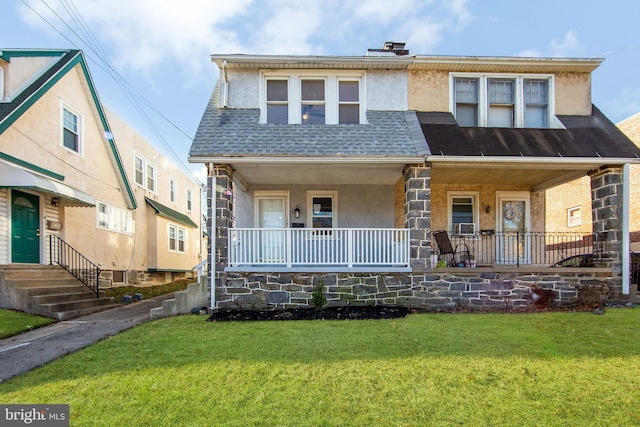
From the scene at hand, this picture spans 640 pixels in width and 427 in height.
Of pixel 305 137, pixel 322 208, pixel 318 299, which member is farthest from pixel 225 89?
pixel 318 299

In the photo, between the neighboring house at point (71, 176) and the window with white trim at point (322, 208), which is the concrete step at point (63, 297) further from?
the window with white trim at point (322, 208)

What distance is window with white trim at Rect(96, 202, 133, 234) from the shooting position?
40.8ft

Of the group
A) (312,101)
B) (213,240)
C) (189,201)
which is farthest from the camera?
(189,201)

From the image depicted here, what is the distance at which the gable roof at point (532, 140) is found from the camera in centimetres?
850

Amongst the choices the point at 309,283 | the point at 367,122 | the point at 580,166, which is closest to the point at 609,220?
the point at 580,166

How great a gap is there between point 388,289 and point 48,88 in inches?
417

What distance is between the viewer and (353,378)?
13.6 feet

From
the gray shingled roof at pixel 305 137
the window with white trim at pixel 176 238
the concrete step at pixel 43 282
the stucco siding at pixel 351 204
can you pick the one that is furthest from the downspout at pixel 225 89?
the window with white trim at pixel 176 238

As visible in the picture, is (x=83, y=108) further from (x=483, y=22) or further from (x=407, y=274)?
(x=483, y=22)

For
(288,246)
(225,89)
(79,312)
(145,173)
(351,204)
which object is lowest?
(79,312)

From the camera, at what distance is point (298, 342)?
219 inches

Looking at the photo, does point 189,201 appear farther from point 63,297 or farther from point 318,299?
point 318,299

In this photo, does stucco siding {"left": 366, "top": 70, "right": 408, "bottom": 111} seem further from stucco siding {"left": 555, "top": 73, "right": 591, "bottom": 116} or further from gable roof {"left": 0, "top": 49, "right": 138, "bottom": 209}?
gable roof {"left": 0, "top": 49, "right": 138, "bottom": 209}

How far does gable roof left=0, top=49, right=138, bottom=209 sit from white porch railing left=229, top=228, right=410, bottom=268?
6173 mm
